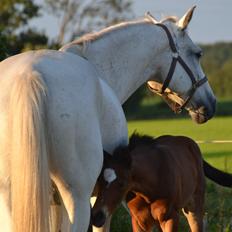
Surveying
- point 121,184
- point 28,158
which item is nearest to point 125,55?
point 121,184

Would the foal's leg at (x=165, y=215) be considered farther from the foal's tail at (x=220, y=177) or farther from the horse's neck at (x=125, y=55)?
the foal's tail at (x=220, y=177)

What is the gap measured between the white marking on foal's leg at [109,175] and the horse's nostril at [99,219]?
0.23m

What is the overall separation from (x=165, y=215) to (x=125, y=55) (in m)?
1.34

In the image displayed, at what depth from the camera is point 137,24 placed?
571 centimetres

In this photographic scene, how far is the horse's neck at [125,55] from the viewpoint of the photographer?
534 centimetres

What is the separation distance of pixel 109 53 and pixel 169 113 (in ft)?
175

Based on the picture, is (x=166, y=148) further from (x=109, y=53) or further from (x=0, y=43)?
(x=0, y=43)

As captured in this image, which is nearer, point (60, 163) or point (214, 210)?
point (60, 163)

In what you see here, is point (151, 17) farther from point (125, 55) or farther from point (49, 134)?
point (49, 134)

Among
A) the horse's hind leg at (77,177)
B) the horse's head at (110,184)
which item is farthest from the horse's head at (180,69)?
the horse's hind leg at (77,177)

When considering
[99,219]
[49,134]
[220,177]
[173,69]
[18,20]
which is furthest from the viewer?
[18,20]

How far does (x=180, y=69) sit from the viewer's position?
589cm

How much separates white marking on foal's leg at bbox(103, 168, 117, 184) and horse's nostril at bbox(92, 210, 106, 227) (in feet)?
0.77

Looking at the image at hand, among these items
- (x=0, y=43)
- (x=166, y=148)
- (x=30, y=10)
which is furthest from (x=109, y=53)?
(x=30, y=10)
